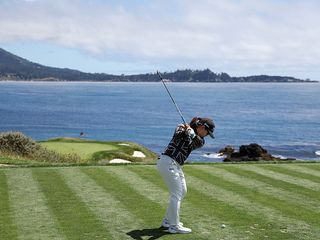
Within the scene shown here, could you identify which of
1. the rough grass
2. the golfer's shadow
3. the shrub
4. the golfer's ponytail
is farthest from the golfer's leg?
the rough grass

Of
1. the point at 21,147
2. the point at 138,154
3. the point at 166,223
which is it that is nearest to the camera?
the point at 166,223

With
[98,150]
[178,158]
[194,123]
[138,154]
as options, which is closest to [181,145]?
[178,158]

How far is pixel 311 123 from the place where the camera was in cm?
10825

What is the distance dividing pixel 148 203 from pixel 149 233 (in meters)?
2.59

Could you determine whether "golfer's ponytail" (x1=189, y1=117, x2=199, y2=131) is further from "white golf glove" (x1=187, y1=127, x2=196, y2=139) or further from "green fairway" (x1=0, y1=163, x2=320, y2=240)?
"green fairway" (x1=0, y1=163, x2=320, y2=240)

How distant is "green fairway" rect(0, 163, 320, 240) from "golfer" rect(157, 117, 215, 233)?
14.1 inches

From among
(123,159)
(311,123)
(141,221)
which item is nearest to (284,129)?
(311,123)

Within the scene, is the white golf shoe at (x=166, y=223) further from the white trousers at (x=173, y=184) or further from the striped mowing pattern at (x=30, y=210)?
the striped mowing pattern at (x=30, y=210)

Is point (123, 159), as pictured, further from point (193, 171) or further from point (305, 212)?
point (305, 212)

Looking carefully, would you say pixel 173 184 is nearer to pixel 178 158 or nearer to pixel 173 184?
pixel 173 184

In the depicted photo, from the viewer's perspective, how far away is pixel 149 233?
1075 cm

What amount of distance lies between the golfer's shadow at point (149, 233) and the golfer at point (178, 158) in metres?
0.19

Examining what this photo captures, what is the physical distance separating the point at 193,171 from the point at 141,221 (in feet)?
23.0

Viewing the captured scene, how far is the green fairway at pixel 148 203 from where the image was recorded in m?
10.9
